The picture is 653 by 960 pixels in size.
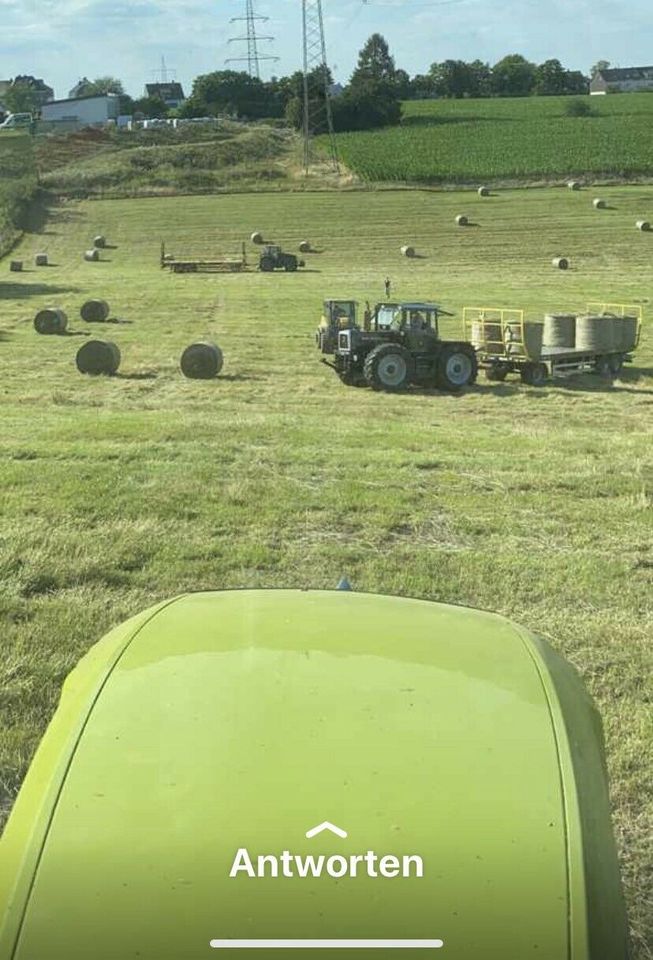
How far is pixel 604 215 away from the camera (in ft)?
157

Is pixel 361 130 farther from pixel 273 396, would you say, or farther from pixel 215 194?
pixel 273 396

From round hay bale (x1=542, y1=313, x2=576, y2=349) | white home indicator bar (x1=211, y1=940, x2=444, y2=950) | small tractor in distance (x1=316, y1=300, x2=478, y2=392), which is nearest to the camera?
white home indicator bar (x1=211, y1=940, x2=444, y2=950)

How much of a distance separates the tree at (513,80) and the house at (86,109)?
1923 inches

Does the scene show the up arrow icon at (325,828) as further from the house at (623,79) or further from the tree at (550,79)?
the house at (623,79)

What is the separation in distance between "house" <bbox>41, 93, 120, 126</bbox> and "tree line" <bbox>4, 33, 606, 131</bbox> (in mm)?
2025

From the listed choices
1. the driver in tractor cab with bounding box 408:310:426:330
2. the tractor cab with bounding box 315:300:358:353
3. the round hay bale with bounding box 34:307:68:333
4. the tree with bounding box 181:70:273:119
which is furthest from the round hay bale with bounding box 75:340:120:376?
the tree with bounding box 181:70:273:119

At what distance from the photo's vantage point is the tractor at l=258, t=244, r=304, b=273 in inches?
1581

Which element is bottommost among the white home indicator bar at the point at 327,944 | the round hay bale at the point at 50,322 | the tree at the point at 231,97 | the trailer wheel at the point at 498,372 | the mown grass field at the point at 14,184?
the trailer wheel at the point at 498,372

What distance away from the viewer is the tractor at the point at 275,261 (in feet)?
132

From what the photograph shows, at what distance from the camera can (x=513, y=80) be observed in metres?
147

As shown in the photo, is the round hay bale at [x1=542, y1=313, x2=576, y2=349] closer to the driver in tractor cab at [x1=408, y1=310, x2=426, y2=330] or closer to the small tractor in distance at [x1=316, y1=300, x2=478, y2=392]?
the small tractor in distance at [x1=316, y1=300, x2=478, y2=392]

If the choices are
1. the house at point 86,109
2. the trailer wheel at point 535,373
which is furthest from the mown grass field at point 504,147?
the house at point 86,109

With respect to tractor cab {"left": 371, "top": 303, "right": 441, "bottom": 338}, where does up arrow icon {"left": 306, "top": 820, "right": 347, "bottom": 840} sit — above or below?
above

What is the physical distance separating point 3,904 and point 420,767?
0.76 m
